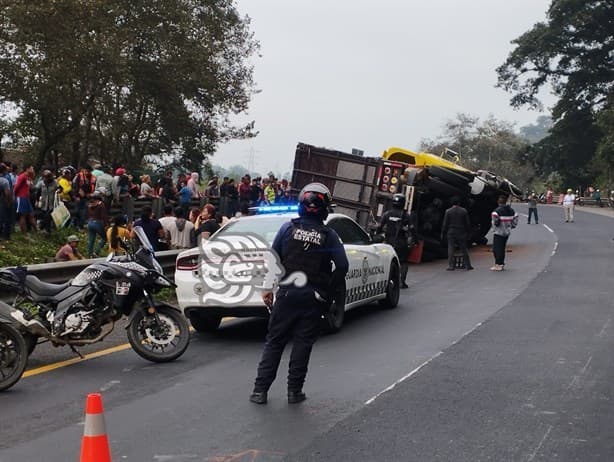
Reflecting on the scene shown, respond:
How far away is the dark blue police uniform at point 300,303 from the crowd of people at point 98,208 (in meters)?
5.43

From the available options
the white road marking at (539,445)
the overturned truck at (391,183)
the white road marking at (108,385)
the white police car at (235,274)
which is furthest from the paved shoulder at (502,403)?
the overturned truck at (391,183)

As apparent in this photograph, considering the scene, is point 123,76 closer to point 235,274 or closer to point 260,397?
point 235,274

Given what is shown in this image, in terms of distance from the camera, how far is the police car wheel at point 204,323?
10195mm

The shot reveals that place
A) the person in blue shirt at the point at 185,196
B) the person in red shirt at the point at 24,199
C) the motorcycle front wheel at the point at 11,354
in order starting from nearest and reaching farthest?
the motorcycle front wheel at the point at 11,354 → the person in red shirt at the point at 24,199 → the person in blue shirt at the point at 185,196

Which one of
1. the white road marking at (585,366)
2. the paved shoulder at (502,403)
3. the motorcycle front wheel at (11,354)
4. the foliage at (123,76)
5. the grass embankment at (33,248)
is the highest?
the foliage at (123,76)

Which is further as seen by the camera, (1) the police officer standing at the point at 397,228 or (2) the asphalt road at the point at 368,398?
(1) the police officer standing at the point at 397,228

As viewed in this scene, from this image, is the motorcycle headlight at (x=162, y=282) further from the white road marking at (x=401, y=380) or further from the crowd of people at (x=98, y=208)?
the crowd of people at (x=98, y=208)

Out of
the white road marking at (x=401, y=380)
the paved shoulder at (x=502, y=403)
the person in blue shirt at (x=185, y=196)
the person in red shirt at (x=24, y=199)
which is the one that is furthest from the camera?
the person in blue shirt at (x=185, y=196)

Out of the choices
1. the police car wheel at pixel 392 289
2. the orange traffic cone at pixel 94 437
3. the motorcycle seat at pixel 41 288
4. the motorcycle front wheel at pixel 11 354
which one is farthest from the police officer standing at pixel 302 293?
the police car wheel at pixel 392 289

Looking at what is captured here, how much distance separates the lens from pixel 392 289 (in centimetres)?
1234

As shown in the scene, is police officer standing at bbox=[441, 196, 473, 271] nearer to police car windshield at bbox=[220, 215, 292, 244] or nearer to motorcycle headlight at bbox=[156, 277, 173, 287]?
police car windshield at bbox=[220, 215, 292, 244]

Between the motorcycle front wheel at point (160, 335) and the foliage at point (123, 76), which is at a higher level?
the foliage at point (123, 76)

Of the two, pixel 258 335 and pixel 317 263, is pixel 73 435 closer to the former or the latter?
pixel 317 263

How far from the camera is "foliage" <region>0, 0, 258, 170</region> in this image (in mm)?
26562
